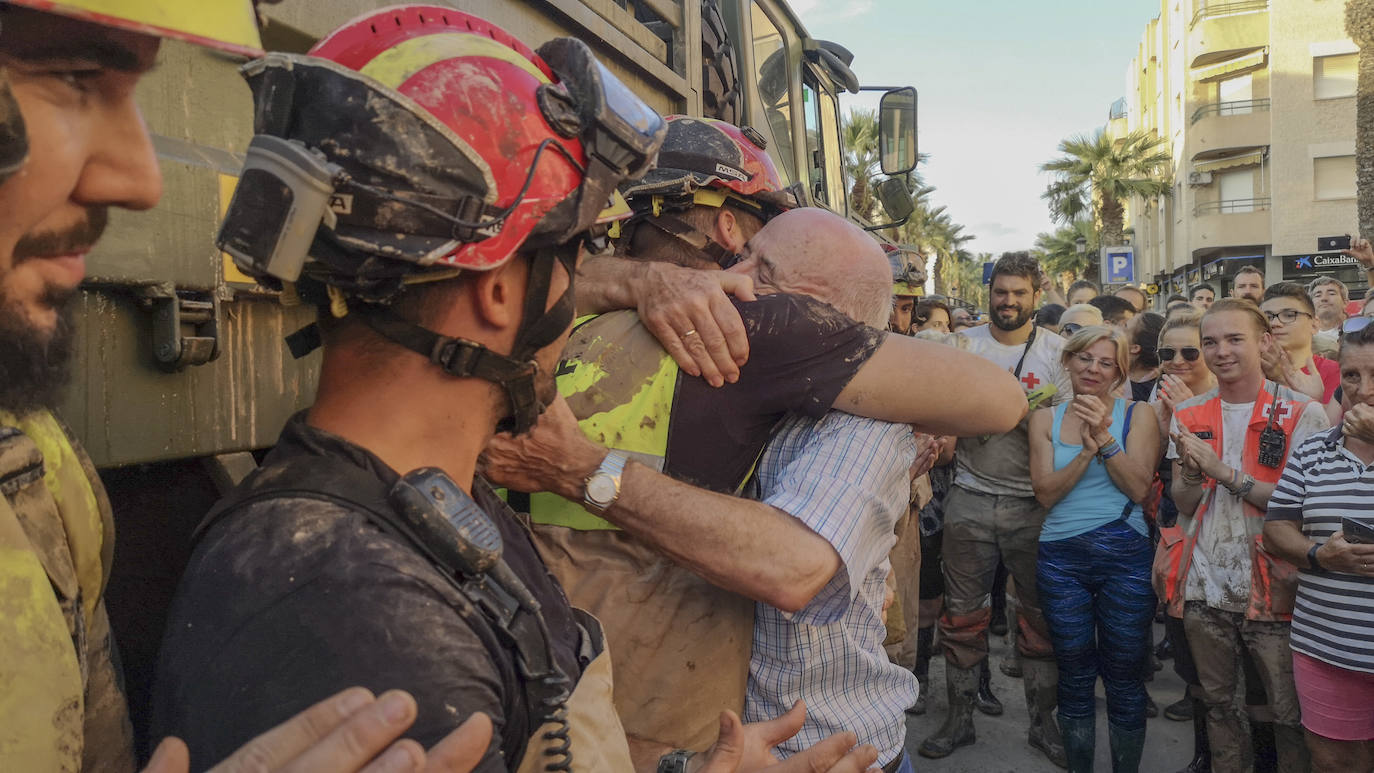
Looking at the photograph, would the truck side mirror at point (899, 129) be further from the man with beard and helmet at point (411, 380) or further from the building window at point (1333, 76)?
the building window at point (1333, 76)

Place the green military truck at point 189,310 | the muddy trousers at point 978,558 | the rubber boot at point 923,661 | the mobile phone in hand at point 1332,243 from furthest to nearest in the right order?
the mobile phone in hand at point 1332,243, the rubber boot at point 923,661, the muddy trousers at point 978,558, the green military truck at point 189,310

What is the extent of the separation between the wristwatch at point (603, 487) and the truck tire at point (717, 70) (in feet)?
8.72

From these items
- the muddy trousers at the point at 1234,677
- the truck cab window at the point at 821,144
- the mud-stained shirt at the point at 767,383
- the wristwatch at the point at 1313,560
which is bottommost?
the muddy trousers at the point at 1234,677

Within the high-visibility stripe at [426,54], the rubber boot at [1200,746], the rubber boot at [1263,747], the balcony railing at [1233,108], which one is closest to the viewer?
the high-visibility stripe at [426,54]

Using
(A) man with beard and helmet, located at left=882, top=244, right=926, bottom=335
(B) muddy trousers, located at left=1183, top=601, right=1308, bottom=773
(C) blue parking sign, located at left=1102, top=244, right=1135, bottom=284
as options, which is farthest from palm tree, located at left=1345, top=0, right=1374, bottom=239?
(B) muddy trousers, located at left=1183, top=601, right=1308, bottom=773

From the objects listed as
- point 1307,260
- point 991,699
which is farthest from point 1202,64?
point 991,699

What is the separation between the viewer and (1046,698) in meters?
5.40

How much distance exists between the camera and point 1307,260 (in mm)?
30297

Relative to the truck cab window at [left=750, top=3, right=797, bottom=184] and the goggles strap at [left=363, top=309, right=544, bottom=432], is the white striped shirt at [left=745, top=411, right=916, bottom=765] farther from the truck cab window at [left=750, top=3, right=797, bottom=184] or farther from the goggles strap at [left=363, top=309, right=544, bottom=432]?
the truck cab window at [left=750, top=3, right=797, bottom=184]

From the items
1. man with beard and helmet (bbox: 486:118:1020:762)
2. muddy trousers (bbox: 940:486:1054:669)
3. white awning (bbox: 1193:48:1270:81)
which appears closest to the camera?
man with beard and helmet (bbox: 486:118:1020:762)

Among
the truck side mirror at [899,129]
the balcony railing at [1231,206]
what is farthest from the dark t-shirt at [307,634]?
the balcony railing at [1231,206]

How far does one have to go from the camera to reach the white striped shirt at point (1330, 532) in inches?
151

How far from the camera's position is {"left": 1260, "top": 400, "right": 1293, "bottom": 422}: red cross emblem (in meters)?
4.60

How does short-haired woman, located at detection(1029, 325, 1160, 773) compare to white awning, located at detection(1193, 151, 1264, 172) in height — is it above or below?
below
